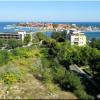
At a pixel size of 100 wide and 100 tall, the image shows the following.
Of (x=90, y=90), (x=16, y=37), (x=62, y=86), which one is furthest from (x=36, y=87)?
(x=16, y=37)

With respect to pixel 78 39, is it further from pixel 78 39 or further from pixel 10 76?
pixel 10 76

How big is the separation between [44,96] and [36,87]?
7.69 feet

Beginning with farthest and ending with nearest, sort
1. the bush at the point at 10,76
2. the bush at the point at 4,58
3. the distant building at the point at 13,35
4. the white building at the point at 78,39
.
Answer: the distant building at the point at 13,35, the white building at the point at 78,39, the bush at the point at 4,58, the bush at the point at 10,76

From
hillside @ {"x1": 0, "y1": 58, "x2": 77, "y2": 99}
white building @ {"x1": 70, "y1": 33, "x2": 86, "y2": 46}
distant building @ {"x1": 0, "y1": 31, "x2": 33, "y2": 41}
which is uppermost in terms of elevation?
hillside @ {"x1": 0, "y1": 58, "x2": 77, "y2": 99}

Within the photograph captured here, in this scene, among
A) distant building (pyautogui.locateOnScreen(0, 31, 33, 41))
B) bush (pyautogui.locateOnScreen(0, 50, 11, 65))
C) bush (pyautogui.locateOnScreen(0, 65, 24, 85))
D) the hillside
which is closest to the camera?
the hillside

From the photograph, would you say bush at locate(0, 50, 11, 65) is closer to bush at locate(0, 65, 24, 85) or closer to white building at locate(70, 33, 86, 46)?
bush at locate(0, 65, 24, 85)

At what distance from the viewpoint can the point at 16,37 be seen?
192 feet

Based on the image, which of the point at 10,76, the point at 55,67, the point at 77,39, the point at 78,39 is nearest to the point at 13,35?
the point at 77,39

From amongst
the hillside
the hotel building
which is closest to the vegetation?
the hillside

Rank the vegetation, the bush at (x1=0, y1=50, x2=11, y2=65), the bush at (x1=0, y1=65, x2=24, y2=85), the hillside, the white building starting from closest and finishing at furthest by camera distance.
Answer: the hillside
the vegetation
the bush at (x1=0, y1=65, x2=24, y2=85)
the bush at (x1=0, y1=50, x2=11, y2=65)
the white building

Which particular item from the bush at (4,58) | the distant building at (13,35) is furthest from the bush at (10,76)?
the distant building at (13,35)

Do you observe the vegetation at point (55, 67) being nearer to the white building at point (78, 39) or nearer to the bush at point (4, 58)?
the bush at point (4, 58)

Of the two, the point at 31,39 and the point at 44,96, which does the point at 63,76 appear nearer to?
the point at 44,96

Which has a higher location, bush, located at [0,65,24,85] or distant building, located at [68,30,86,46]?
bush, located at [0,65,24,85]
